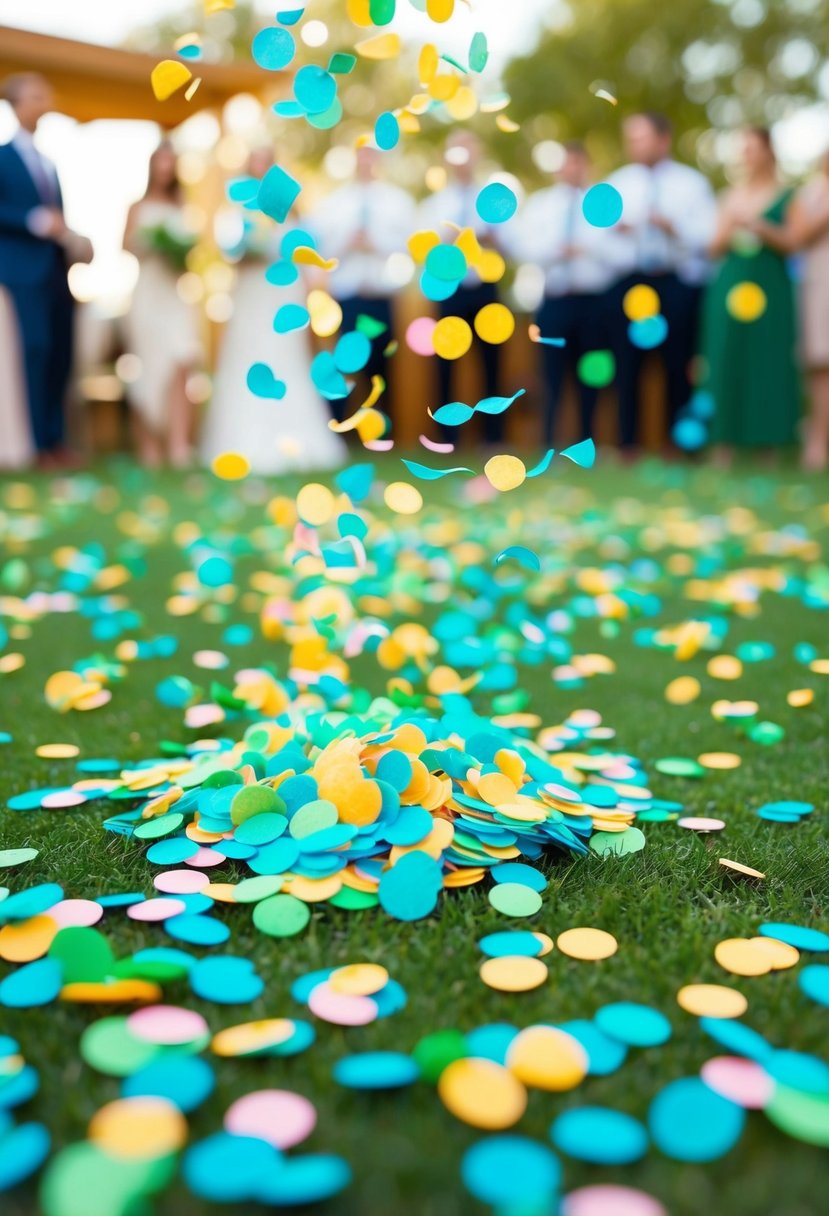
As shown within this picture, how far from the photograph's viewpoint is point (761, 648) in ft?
7.10

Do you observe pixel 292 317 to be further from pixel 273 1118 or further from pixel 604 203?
pixel 273 1118

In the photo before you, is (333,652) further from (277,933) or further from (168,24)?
(168,24)

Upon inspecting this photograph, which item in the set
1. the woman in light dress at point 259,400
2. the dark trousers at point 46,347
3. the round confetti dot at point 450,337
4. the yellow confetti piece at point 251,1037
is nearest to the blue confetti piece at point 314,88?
the round confetti dot at point 450,337

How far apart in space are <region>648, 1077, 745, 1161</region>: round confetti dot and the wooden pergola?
697 cm

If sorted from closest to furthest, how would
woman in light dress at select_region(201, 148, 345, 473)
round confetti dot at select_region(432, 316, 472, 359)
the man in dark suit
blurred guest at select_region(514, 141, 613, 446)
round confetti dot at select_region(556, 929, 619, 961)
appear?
1. round confetti dot at select_region(556, 929, 619, 961)
2. round confetti dot at select_region(432, 316, 472, 359)
3. the man in dark suit
4. blurred guest at select_region(514, 141, 613, 446)
5. woman in light dress at select_region(201, 148, 345, 473)

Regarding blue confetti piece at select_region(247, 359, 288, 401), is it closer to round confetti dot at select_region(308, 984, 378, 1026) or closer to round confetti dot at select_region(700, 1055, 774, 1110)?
round confetti dot at select_region(308, 984, 378, 1026)

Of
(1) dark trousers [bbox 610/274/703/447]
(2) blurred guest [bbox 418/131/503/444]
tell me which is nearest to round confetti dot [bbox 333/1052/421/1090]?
(2) blurred guest [bbox 418/131/503/444]

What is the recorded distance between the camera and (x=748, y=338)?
19.9 feet

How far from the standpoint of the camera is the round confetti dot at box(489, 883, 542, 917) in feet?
3.49

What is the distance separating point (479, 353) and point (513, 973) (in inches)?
272

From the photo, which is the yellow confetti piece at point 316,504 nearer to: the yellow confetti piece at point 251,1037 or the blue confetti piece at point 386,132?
the blue confetti piece at point 386,132

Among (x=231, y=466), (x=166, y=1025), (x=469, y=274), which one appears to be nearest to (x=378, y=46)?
(x=231, y=466)

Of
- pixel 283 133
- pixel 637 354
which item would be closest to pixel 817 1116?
pixel 637 354

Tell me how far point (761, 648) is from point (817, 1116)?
1512mm
